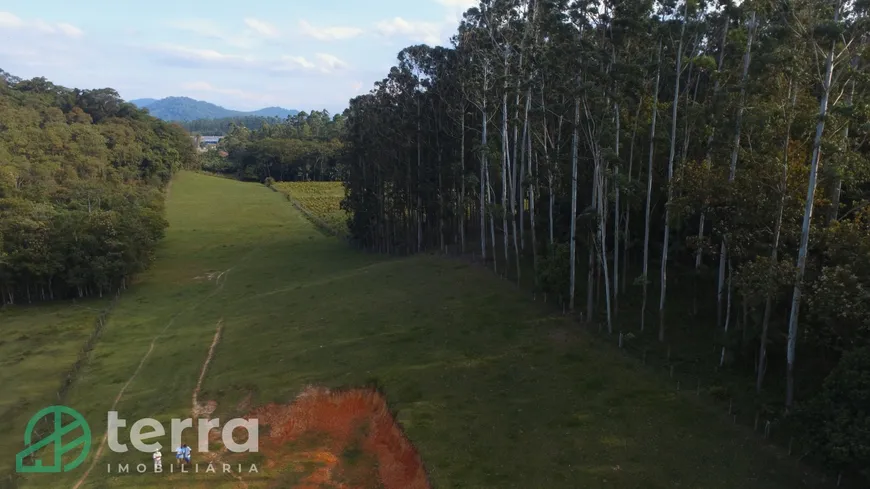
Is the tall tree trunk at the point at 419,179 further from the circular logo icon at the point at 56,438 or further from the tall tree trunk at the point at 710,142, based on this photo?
the circular logo icon at the point at 56,438

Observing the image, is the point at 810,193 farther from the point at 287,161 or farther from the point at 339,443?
the point at 287,161

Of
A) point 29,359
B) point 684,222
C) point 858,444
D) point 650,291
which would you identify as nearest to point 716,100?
point 684,222

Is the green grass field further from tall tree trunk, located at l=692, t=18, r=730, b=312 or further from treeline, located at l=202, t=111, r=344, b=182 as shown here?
treeline, located at l=202, t=111, r=344, b=182

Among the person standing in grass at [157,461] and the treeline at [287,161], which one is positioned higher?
the treeline at [287,161]

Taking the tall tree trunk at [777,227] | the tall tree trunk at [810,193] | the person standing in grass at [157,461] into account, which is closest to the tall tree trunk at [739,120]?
the tall tree trunk at [777,227]

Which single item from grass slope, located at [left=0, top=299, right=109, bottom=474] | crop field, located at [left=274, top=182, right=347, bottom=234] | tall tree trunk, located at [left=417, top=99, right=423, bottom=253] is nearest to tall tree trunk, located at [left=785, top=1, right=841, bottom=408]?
grass slope, located at [left=0, top=299, right=109, bottom=474]

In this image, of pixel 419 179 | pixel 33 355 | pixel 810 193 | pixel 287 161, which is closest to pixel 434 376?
pixel 810 193
